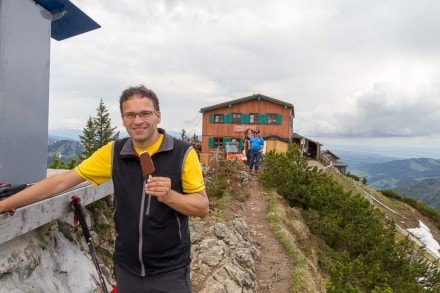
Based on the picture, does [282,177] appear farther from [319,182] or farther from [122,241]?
[122,241]

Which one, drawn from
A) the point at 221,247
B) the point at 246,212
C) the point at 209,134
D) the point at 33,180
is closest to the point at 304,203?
the point at 246,212

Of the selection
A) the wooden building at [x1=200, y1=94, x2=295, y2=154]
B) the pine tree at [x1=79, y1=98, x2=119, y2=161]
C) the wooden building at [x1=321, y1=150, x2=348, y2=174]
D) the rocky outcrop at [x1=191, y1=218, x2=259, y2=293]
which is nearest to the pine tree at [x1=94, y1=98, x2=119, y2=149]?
the pine tree at [x1=79, y1=98, x2=119, y2=161]

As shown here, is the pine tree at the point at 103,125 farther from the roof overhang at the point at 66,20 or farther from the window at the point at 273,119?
the roof overhang at the point at 66,20

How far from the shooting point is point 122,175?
9.30 ft

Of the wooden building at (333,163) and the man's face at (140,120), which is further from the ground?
the man's face at (140,120)

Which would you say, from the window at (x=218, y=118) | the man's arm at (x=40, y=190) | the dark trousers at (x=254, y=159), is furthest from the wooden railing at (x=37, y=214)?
the window at (x=218, y=118)

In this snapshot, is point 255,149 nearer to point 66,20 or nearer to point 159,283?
point 66,20

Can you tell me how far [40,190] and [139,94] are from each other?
1.18 metres

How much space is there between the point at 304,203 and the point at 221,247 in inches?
343

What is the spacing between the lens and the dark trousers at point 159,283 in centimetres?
284

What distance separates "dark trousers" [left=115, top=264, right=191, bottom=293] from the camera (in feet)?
9.32

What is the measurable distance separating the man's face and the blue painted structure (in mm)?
1833

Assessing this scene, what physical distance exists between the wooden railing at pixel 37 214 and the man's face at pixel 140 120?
134 centimetres

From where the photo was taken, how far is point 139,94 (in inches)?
111
